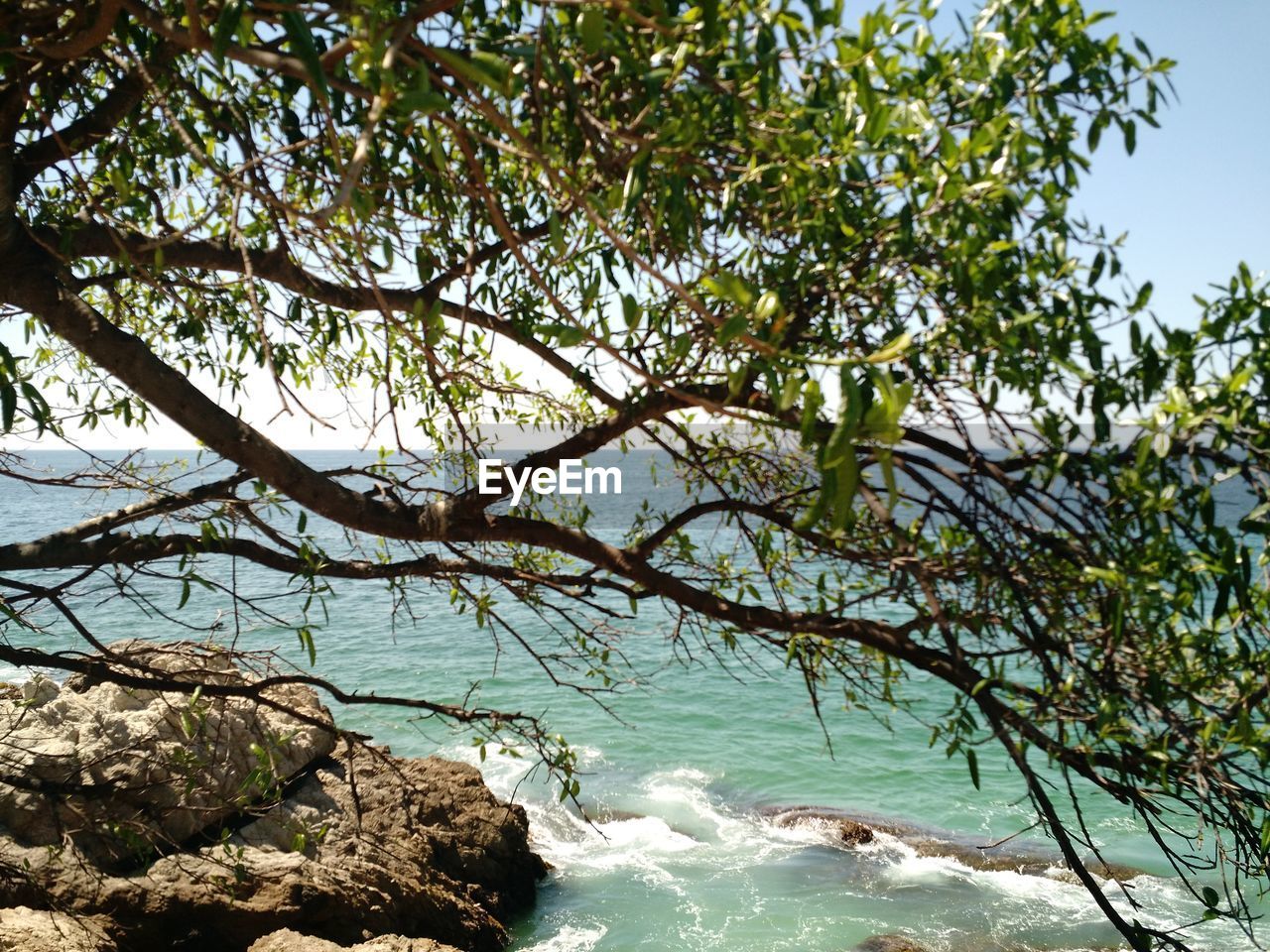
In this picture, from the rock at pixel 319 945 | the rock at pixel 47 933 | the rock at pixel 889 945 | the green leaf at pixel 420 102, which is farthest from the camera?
the rock at pixel 889 945

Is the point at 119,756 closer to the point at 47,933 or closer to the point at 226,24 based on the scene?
the point at 47,933

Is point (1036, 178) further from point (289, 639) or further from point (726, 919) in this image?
point (289, 639)

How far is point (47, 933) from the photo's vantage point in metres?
4.78

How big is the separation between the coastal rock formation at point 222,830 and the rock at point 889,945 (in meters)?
3.12

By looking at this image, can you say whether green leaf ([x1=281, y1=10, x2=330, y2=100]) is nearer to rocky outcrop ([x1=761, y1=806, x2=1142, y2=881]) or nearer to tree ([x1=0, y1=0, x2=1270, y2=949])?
tree ([x1=0, y1=0, x2=1270, y2=949])

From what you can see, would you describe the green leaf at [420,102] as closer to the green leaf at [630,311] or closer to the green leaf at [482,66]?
the green leaf at [482,66]

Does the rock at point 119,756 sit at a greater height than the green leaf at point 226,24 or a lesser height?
lesser

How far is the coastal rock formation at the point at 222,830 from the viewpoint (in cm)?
486

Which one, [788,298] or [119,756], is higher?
[788,298]

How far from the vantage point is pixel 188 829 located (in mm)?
6637

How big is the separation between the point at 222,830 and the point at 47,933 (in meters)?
1.05

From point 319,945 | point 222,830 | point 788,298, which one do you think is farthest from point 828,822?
point 788,298

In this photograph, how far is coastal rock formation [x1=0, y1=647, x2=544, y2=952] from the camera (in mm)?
4863

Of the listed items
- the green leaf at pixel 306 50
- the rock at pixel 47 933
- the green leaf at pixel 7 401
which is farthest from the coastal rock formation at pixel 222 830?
the green leaf at pixel 306 50
